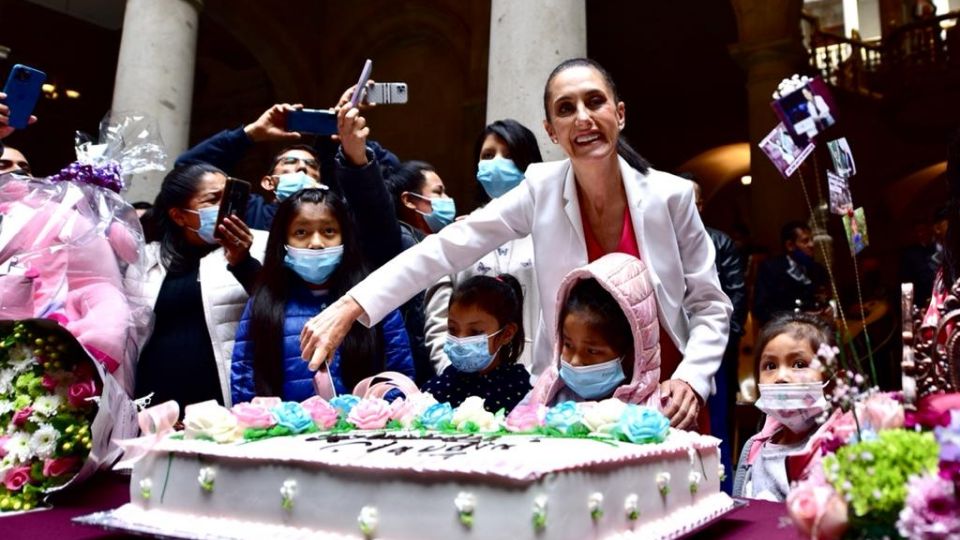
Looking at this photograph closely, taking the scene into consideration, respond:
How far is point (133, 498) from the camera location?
6.16 feet

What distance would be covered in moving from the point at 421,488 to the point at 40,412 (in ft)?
4.05

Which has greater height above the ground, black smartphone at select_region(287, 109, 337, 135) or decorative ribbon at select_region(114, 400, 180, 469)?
black smartphone at select_region(287, 109, 337, 135)

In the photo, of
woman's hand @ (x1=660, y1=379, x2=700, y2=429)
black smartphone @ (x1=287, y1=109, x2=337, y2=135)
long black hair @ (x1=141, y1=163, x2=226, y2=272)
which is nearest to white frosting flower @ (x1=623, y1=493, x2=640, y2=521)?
woman's hand @ (x1=660, y1=379, x2=700, y2=429)

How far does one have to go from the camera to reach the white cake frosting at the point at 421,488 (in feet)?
4.76

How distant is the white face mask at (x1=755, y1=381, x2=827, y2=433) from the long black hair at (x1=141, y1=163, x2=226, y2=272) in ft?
8.18

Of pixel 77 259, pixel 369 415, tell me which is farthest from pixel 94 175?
pixel 369 415

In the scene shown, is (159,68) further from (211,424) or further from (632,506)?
(632,506)

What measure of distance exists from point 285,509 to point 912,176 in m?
18.8

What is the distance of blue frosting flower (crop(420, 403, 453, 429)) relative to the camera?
2.10 m

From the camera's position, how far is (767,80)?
36.0 ft

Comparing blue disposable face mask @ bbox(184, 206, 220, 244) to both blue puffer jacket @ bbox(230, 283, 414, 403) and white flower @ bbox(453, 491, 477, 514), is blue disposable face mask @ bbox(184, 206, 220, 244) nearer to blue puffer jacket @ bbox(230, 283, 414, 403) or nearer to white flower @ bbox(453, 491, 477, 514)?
blue puffer jacket @ bbox(230, 283, 414, 403)

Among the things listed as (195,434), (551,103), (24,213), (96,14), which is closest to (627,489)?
(195,434)

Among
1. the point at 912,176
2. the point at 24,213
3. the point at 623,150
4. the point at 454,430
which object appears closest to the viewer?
the point at 454,430

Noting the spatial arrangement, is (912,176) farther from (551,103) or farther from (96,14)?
(551,103)
